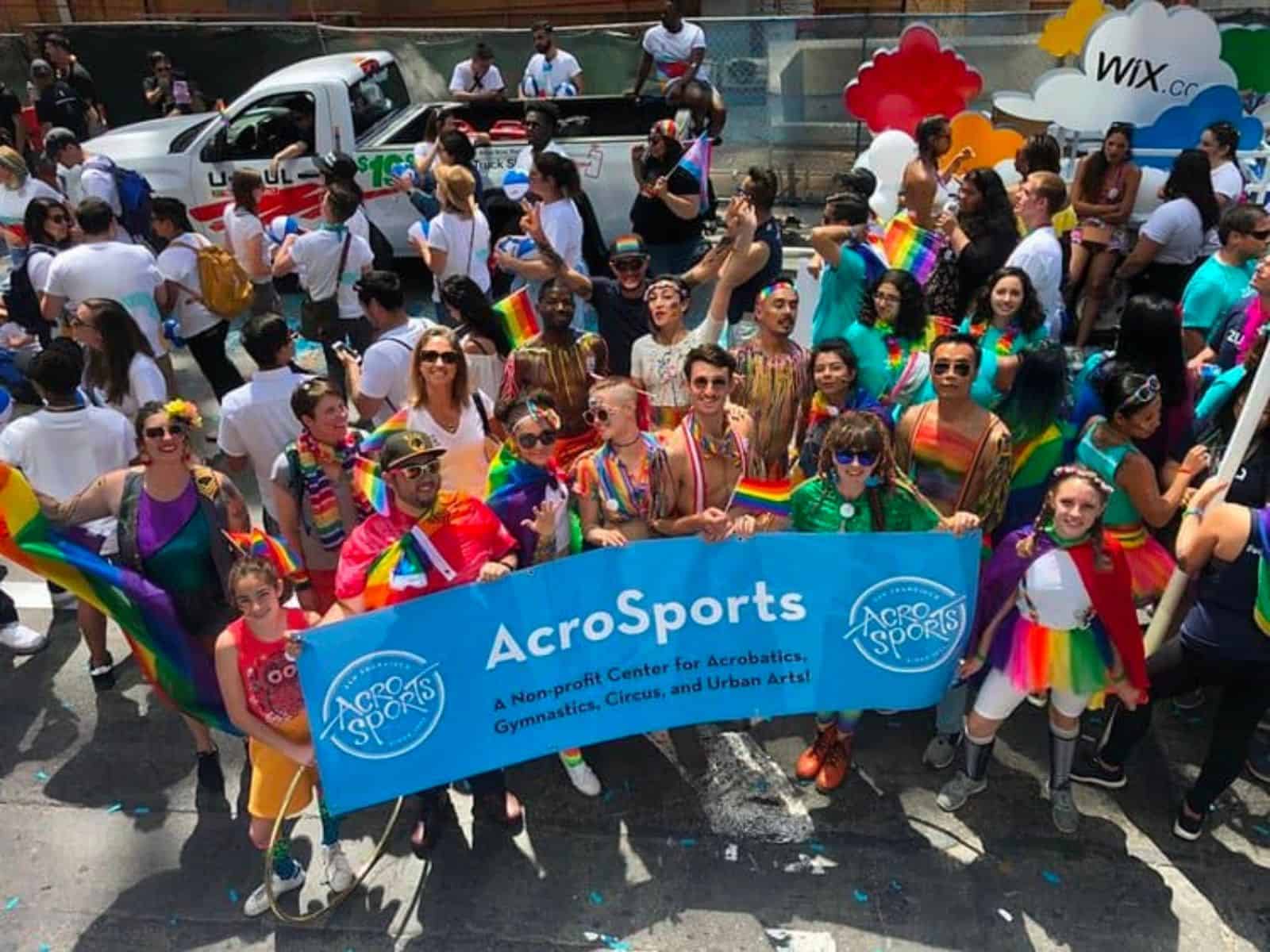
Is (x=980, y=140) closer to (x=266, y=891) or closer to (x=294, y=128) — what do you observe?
(x=294, y=128)

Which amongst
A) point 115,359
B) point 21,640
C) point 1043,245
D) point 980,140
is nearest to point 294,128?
point 115,359

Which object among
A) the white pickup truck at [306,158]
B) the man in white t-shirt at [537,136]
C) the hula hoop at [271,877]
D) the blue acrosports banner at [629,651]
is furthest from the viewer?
the white pickup truck at [306,158]

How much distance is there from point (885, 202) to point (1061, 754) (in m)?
4.60

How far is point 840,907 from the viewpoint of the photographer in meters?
3.58

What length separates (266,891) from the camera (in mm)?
3580

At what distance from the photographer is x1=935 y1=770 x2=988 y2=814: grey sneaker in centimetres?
393

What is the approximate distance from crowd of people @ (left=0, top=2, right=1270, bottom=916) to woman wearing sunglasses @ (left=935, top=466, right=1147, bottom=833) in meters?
0.01

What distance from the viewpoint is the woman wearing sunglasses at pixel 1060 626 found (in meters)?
3.42

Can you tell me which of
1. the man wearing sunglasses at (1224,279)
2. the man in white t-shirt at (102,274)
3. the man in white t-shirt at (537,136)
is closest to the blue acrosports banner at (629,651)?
the man wearing sunglasses at (1224,279)

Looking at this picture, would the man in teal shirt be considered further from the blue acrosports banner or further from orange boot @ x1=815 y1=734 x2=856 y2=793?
orange boot @ x1=815 y1=734 x2=856 y2=793

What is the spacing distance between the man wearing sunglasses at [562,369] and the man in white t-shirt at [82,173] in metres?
4.09

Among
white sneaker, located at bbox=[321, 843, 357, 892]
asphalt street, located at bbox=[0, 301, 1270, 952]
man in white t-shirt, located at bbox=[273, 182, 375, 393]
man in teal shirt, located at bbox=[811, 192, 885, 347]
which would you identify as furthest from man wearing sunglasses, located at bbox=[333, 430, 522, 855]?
man in white t-shirt, located at bbox=[273, 182, 375, 393]

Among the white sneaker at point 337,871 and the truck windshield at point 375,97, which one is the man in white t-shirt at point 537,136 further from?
the white sneaker at point 337,871

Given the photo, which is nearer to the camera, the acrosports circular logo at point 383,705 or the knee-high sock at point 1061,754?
the acrosports circular logo at point 383,705
